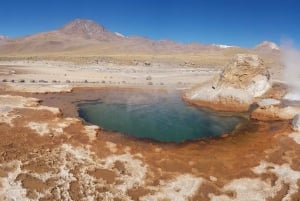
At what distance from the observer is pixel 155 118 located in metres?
31.2

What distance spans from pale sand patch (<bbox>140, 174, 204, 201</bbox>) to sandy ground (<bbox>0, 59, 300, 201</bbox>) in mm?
45

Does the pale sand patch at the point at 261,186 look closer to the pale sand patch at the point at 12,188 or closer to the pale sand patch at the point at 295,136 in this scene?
the pale sand patch at the point at 295,136

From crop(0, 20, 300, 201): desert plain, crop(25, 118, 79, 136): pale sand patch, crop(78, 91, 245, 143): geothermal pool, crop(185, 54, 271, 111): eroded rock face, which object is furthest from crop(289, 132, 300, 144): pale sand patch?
crop(25, 118, 79, 136): pale sand patch

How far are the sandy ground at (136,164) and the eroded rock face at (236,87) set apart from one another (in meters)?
8.72

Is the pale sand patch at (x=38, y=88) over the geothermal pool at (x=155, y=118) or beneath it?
over

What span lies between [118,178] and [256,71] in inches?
1070

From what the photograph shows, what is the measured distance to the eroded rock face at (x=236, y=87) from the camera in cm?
3584

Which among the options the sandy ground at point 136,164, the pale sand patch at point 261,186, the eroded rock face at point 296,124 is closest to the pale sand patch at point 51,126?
the sandy ground at point 136,164

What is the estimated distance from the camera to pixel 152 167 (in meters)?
18.4

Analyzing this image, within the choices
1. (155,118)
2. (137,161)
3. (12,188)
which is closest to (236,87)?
(155,118)

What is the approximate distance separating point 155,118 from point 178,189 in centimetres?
1533

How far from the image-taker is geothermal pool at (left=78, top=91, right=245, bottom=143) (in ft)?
86.5

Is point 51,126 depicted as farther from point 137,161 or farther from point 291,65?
point 291,65

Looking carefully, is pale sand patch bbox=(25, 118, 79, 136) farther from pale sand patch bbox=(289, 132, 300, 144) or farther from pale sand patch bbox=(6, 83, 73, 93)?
pale sand patch bbox=(289, 132, 300, 144)
